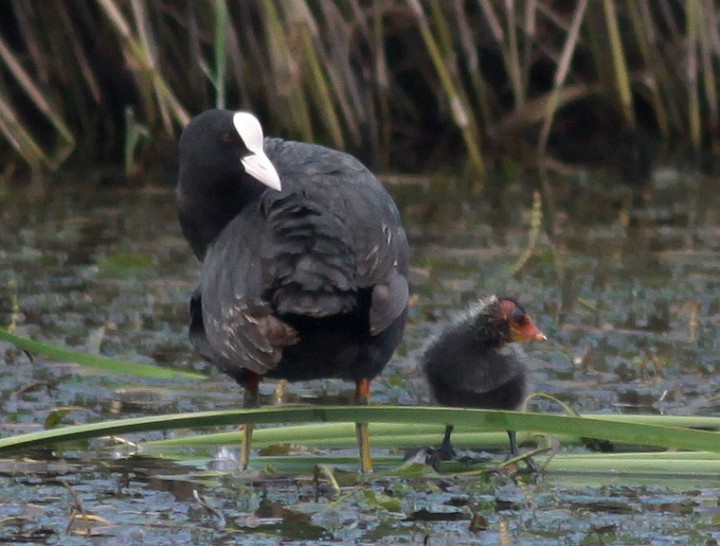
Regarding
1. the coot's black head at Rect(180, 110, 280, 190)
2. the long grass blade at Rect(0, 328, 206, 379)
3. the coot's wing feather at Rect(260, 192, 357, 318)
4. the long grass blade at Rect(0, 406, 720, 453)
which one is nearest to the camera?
the long grass blade at Rect(0, 406, 720, 453)

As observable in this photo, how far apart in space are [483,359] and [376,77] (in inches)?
183

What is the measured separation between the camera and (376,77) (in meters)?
8.46

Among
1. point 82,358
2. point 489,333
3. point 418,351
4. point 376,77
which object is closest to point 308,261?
point 82,358

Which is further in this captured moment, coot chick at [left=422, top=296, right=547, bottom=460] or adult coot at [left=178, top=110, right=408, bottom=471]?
coot chick at [left=422, top=296, right=547, bottom=460]

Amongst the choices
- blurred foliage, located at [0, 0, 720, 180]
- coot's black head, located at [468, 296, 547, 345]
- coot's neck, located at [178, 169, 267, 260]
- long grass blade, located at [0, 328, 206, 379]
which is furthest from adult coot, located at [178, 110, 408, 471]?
blurred foliage, located at [0, 0, 720, 180]

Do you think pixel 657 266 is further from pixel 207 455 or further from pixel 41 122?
pixel 41 122

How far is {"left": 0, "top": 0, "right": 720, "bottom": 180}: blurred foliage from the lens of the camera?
750 centimetres

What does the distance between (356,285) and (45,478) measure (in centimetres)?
77

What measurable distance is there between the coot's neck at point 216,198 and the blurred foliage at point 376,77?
2.74 metres

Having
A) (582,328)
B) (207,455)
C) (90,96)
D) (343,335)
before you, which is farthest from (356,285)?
(90,96)

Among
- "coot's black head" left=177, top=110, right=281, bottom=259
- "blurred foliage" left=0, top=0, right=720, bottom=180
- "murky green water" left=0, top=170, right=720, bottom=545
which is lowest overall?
"murky green water" left=0, top=170, right=720, bottom=545

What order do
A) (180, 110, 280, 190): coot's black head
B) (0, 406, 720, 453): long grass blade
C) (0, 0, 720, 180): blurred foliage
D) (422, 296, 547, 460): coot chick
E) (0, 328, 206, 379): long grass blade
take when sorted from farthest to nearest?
(0, 0, 720, 180): blurred foliage
(422, 296, 547, 460): coot chick
(180, 110, 280, 190): coot's black head
(0, 328, 206, 379): long grass blade
(0, 406, 720, 453): long grass blade

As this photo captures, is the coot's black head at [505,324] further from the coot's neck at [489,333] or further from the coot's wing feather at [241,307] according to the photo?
the coot's wing feather at [241,307]

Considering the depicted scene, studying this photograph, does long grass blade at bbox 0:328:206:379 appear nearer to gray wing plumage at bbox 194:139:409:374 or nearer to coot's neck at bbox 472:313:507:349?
gray wing plumage at bbox 194:139:409:374
